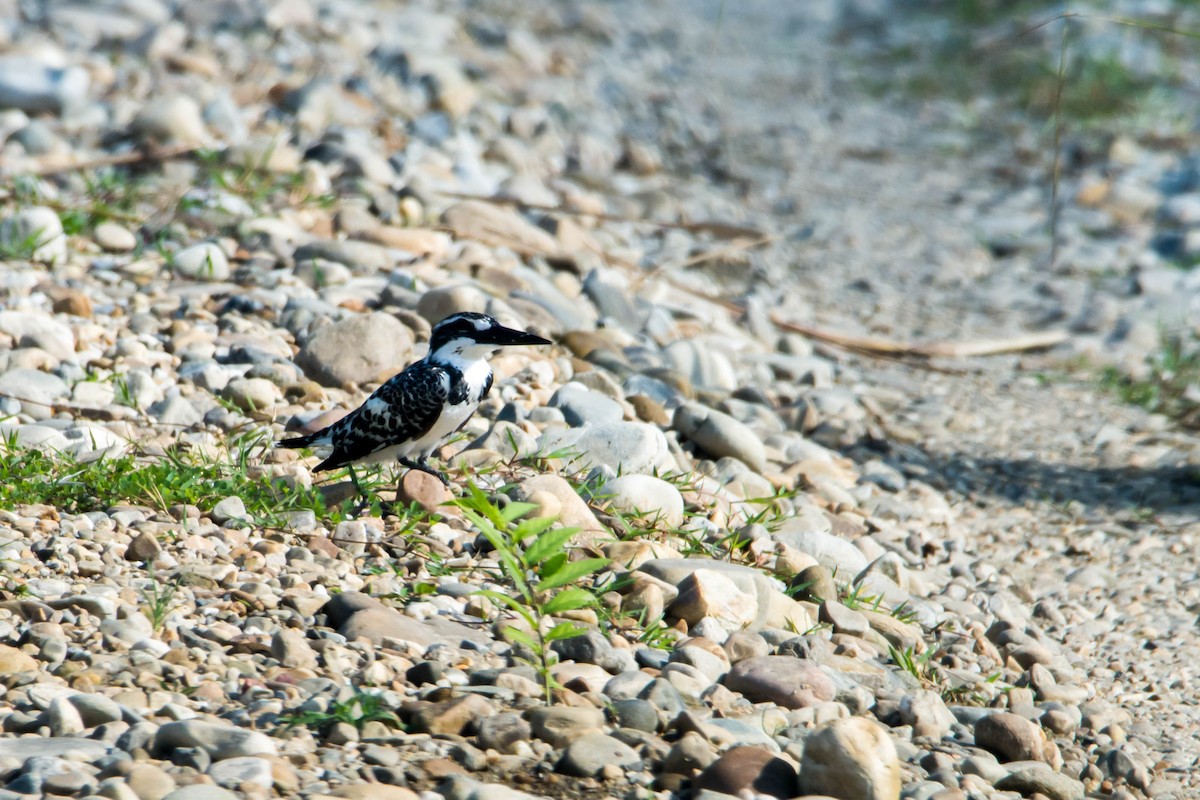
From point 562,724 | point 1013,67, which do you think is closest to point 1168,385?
point 562,724

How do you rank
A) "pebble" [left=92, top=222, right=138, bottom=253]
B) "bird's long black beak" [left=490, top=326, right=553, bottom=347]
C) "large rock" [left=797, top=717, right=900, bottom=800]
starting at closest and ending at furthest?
"large rock" [left=797, top=717, right=900, bottom=800], "bird's long black beak" [left=490, top=326, right=553, bottom=347], "pebble" [left=92, top=222, right=138, bottom=253]

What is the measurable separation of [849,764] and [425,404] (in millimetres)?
1739

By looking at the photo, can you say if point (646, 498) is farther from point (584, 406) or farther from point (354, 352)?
point (354, 352)

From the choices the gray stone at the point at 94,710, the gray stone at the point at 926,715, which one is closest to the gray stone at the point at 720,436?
the gray stone at the point at 926,715

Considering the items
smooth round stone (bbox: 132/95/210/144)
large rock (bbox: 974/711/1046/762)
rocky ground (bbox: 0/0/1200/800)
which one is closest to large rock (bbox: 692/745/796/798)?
rocky ground (bbox: 0/0/1200/800)

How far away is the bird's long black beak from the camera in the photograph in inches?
156

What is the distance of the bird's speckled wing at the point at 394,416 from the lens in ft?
12.6

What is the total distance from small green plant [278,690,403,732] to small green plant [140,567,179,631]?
1.62 feet

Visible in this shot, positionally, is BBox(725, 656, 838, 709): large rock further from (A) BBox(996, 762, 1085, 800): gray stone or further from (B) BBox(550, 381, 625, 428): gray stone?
(B) BBox(550, 381, 625, 428): gray stone

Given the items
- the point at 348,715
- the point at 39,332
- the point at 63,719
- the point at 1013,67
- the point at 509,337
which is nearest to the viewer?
the point at 63,719

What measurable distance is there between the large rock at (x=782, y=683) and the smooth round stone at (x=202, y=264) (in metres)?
3.22

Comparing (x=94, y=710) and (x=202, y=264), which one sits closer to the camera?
(x=94, y=710)

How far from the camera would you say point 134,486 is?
3684 millimetres

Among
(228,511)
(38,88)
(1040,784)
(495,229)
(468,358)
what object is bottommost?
(1040,784)
